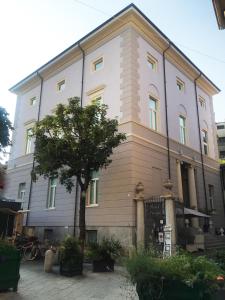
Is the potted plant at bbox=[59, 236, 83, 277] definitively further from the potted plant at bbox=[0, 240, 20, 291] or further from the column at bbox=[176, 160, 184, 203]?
the column at bbox=[176, 160, 184, 203]

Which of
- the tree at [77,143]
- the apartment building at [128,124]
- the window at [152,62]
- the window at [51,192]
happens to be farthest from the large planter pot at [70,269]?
the window at [152,62]

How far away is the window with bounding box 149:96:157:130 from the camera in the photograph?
17.2 m

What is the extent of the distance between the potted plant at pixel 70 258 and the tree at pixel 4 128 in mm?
4361

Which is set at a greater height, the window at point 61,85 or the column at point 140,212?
the window at point 61,85

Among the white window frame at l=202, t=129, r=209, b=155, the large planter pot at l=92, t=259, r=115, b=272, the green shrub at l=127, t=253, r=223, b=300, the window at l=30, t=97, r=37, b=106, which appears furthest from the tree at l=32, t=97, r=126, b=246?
the white window frame at l=202, t=129, r=209, b=155

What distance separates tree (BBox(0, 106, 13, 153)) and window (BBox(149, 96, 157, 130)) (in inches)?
332

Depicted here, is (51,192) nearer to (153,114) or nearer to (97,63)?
(153,114)

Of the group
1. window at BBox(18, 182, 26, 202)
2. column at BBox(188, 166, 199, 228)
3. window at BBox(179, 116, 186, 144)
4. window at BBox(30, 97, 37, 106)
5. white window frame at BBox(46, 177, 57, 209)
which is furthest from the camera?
window at BBox(30, 97, 37, 106)

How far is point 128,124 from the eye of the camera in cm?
1520

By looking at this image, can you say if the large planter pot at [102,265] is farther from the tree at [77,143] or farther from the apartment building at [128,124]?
the apartment building at [128,124]

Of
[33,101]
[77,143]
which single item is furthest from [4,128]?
[33,101]

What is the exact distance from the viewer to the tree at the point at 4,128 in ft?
36.1

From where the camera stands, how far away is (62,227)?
55.7 ft

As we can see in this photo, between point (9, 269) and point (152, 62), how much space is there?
15.0 meters
